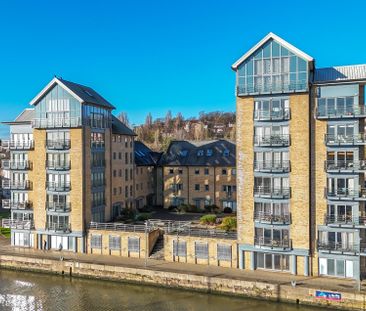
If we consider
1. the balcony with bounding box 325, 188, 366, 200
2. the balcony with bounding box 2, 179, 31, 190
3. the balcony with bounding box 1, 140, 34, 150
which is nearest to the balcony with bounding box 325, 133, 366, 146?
the balcony with bounding box 325, 188, 366, 200

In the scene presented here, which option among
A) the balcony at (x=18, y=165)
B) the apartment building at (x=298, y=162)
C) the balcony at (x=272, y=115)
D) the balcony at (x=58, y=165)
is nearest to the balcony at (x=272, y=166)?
the apartment building at (x=298, y=162)

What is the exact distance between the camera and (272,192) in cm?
3262

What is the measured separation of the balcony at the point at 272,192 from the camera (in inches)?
1268

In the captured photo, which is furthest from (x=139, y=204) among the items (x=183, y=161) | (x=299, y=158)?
(x=299, y=158)

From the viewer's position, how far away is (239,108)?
3381 centimetres

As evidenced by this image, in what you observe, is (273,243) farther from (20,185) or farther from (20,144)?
(20,144)

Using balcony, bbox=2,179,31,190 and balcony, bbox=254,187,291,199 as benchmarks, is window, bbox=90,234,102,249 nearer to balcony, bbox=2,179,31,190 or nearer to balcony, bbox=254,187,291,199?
balcony, bbox=2,179,31,190

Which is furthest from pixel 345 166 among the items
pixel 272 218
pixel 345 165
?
pixel 272 218

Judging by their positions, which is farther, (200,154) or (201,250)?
(200,154)

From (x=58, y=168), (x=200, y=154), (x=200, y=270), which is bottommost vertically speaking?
(x=200, y=270)

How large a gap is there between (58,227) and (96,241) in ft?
13.6

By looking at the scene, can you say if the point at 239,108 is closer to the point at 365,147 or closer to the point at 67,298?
the point at 365,147

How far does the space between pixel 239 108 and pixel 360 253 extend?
47.3ft

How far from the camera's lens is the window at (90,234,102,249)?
1562 inches
